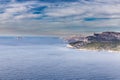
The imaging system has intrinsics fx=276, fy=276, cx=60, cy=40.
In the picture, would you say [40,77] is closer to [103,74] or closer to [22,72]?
[22,72]

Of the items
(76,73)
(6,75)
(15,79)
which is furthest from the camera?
(76,73)

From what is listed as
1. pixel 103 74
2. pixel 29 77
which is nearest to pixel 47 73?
pixel 29 77

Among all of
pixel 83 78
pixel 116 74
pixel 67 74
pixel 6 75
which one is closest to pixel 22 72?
pixel 6 75

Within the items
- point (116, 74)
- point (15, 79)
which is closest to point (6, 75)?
point (15, 79)

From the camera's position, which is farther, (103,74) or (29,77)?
(103,74)

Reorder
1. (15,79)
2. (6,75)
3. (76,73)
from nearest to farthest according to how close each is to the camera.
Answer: (15,79) → (6,75) → (76,73)

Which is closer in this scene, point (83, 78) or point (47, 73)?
point (83, 78)

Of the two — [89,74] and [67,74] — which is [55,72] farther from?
[89,74]
